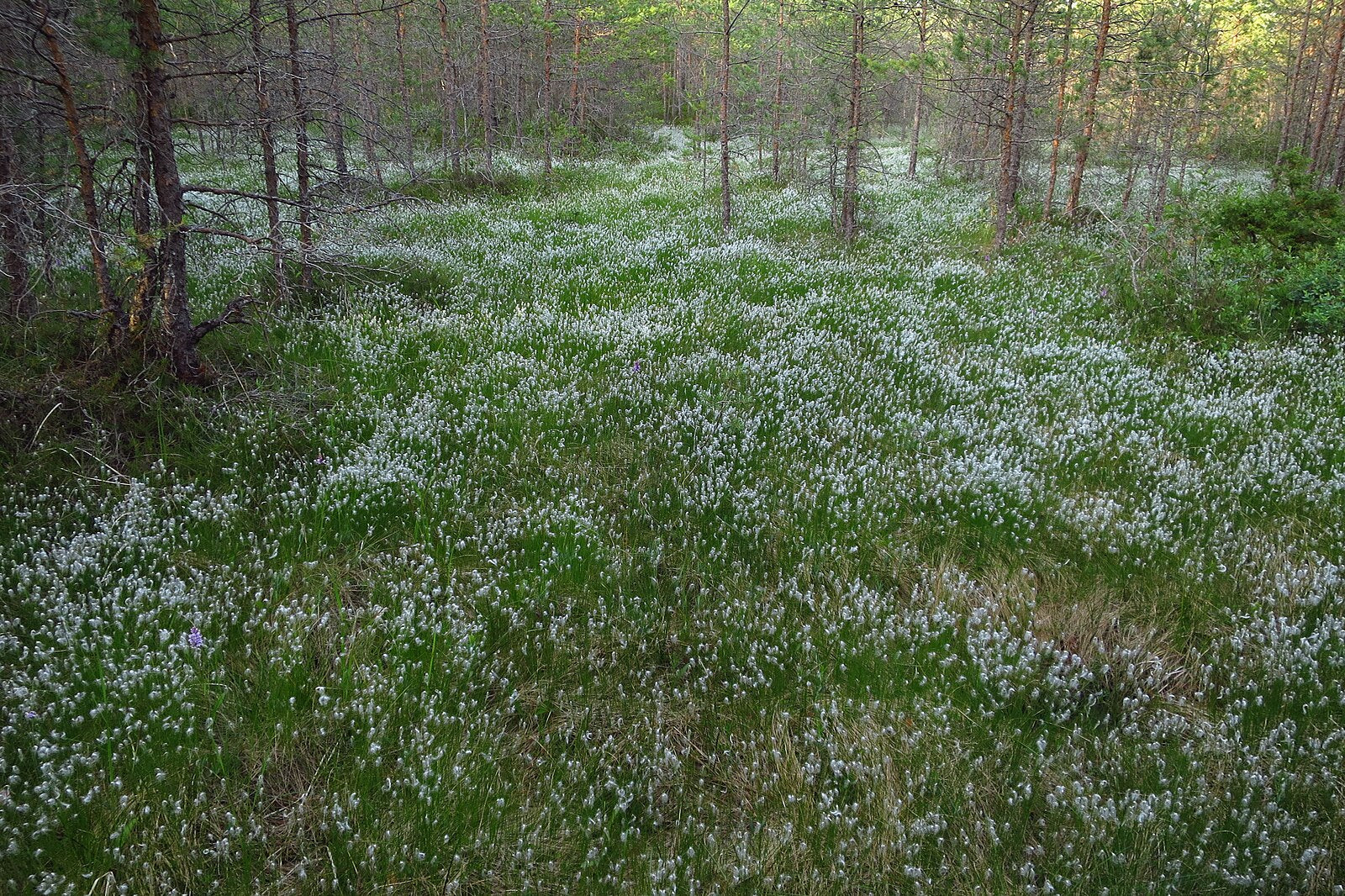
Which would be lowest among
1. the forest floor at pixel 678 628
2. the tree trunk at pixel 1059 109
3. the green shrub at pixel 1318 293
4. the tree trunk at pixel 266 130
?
the forest floor at pixel 678 628

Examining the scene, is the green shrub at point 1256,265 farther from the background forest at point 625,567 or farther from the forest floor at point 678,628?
the forest floor at point 678,628

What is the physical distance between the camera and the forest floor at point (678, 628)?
278 cm

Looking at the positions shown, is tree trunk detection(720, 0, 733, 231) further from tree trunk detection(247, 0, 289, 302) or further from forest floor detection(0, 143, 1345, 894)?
tree trunk detection(247, 0, 289, 302)

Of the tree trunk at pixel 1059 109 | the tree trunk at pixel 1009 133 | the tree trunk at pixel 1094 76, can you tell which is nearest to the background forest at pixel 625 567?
the tree trunk at pixel 1009 133

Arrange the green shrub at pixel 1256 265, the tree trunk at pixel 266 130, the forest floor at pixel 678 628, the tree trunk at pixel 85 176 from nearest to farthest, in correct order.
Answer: the forest floor at pixel 678 628 < the tree trunk at pixel 85 176 < the tree trunk at pixel 266 130 < the green shrub at pixel 1256 265

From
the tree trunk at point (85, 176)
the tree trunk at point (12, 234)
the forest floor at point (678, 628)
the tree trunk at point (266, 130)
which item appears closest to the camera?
the forest floor at point (678, 628)

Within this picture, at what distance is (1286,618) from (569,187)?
2108 centimetres

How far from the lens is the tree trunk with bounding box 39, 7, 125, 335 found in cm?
475

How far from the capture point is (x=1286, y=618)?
3.95 m

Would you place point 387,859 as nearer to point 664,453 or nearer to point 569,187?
point 664,453

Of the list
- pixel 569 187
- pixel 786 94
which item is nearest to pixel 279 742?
pixel 569 187

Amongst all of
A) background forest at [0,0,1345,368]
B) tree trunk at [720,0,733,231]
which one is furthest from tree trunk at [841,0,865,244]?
tree trunk at [720,0,733,231]

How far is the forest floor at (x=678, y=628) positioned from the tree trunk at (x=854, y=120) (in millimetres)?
7661

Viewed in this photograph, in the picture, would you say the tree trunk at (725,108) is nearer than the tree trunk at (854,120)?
No
